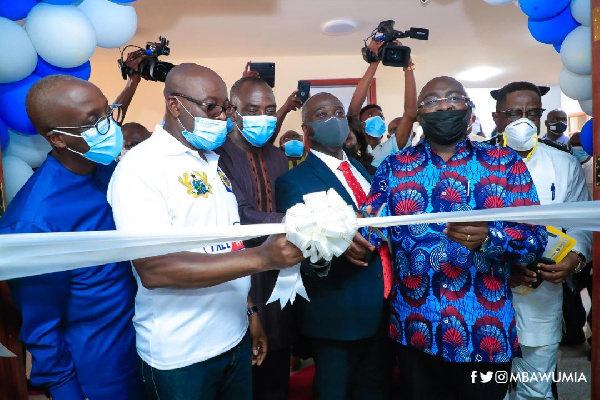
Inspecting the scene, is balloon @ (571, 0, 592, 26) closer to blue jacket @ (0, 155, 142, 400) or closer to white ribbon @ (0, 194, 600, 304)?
white ribbon @ (0, 194, 600, 304)

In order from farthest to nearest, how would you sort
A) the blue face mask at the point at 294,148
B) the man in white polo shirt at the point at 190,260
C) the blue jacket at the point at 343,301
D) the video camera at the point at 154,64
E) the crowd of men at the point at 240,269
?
1. the blue face mask at the point at 294,148
2. the video camera at the point at 154,64
3. the blue jacket at the point at 343,301
4. the crowd of men at the point at 240,269
5. the man in white polo shirt at the point at 190,260

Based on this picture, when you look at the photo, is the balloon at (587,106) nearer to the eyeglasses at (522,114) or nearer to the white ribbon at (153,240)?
the eyeglasses at (522,114)

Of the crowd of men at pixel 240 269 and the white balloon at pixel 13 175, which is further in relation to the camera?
the white balloon at pixel 13 175

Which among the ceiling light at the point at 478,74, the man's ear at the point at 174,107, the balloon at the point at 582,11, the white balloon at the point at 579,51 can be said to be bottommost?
the man's ear at the point at 174,107

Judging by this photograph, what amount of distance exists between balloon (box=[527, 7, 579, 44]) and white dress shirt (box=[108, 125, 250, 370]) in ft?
6.97

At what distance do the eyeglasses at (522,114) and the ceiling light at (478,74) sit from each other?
618 cm

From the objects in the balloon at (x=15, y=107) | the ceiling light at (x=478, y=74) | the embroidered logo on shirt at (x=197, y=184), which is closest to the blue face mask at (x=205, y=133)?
the embroidered logo on shirt at (x=197, y=184)

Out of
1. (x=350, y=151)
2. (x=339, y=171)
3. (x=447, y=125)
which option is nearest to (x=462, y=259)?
(x=447, y=125)

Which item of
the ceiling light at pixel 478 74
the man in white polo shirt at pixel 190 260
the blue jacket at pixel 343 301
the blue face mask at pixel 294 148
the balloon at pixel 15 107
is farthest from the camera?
the ceiling light at pixel 478 74

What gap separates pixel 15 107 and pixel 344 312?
171 cm

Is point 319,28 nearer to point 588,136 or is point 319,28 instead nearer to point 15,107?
point 588,136

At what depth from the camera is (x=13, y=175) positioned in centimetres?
200

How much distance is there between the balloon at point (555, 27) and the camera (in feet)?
7.65

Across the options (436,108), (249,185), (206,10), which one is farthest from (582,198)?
(206,10)
